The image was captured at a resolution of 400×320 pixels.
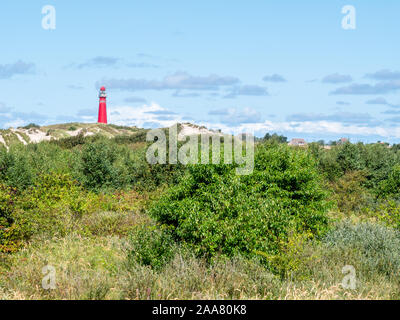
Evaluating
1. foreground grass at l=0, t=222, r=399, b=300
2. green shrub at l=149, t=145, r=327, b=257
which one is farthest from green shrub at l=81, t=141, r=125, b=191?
foreground grass at l=0, t=222, r=399, b=300

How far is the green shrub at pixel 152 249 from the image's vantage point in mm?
10555

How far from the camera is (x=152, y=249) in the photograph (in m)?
10.8

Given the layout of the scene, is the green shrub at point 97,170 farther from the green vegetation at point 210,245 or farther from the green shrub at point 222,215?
the green shrub at point 222,215

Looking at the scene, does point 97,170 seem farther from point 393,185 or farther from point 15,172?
point 393,185

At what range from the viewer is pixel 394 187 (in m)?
28.1

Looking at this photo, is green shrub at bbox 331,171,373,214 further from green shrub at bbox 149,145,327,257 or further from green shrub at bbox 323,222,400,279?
green shrub at bbox 149,145,327,257

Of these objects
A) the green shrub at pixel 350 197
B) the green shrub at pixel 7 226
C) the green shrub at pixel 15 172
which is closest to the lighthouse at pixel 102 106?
the green shrub at pixel 15 172

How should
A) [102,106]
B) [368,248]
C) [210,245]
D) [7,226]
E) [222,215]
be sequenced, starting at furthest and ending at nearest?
[102,106], [7,226], [368,248], [222,215], [210,245]

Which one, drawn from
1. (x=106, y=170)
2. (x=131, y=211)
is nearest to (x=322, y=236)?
(x=131, y=211)

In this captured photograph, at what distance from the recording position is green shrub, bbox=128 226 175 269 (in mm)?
10555

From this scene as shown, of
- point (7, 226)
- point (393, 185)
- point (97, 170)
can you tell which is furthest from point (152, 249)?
point (393, 185)
